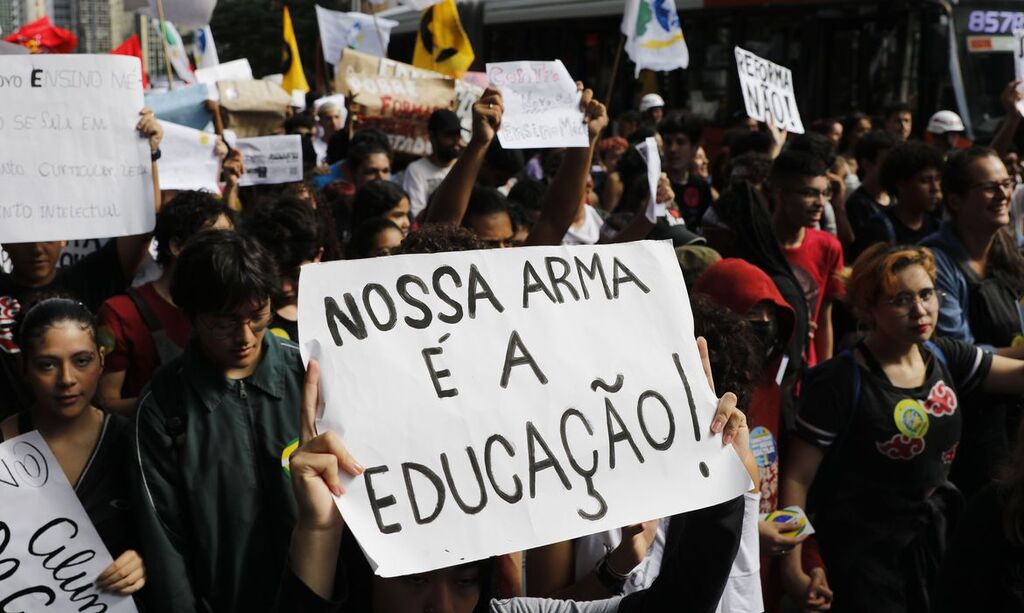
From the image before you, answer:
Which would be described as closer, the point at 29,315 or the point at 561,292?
the point at 561,292

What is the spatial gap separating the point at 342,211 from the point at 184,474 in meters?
3.91

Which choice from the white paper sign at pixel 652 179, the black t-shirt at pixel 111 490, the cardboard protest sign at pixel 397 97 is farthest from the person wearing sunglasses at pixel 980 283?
the cardboard protest sign at pixel 397 97

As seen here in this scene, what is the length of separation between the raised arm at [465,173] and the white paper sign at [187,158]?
1.12 m

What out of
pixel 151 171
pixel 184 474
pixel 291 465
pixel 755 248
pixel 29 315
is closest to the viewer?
pixel 291 465

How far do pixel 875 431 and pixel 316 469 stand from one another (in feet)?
7.37

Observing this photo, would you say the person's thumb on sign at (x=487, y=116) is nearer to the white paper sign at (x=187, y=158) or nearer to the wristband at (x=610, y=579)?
Answer: the white paper sign at (x=187, y=158)

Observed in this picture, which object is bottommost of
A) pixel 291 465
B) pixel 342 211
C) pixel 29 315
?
pixel 342 211

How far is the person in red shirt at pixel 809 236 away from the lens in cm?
525

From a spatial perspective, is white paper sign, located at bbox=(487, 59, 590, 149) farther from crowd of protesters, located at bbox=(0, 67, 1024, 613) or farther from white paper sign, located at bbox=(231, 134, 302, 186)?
white paper sign, located at bbox=(231, 134, 302, 186)

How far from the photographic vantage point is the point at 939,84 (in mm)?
13289

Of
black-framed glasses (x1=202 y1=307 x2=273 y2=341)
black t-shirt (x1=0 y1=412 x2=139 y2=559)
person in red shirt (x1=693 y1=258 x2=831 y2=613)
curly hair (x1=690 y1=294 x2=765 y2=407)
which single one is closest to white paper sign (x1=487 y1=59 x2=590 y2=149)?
person in red shirt (x1=693 y1=258 x2=831 y2=613)

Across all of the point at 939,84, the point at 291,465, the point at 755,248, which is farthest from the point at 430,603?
the point at 939,84

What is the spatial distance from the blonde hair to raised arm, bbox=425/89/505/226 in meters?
1.34

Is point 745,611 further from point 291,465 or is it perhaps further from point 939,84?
point 939,84
